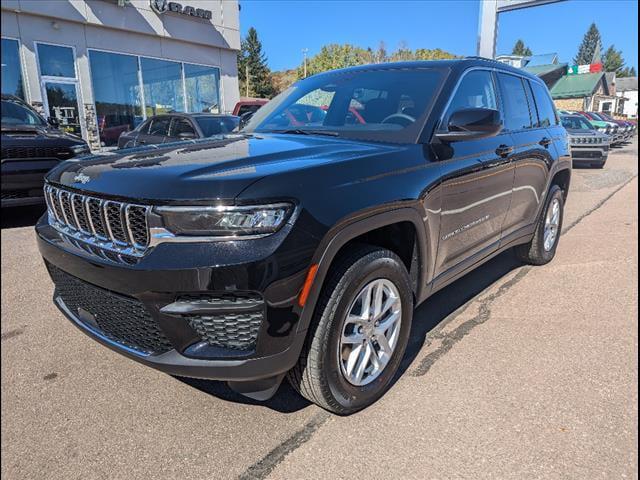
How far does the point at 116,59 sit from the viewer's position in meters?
16.0

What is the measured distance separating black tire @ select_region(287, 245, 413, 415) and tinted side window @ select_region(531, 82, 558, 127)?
2934mm

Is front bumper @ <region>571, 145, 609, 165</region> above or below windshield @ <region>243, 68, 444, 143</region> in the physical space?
below

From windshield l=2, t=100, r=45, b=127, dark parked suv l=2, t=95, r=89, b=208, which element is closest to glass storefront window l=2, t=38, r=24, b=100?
windshield l=2, t=100, r=45, b=127

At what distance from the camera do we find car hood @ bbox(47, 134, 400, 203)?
1.91 metres

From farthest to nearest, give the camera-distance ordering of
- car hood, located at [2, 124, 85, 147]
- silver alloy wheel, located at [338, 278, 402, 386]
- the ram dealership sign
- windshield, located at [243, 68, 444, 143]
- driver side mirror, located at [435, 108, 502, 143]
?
the ram dealership sign → car hood, located at [2, 124, 85, 147] → windshield, located at [243, 68, 444, 143] → driver side mirror, located at [435, 108, 502, 143] → silver alloy wheel, located at [338, 278, 402, 386]

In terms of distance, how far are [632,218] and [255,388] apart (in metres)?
7.57

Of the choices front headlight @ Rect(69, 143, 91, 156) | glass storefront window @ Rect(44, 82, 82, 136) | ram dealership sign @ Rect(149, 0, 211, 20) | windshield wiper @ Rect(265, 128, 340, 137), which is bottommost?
A: front headlight @ Rect(69, 143, 91, 156)

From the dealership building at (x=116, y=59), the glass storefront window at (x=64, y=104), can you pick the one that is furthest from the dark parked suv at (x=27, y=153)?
the glass storefront window at (x=64, y=104)

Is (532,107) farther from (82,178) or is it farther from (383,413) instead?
(82,178)

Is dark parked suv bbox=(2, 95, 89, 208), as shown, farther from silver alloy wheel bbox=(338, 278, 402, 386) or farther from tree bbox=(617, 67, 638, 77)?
tree bbox=(617, 67, 638, 77)

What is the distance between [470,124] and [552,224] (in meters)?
2.79

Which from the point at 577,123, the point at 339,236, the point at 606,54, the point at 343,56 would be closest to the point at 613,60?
the point at 606,54

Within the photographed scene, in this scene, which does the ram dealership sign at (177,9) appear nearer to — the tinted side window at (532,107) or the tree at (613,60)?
the tinted side window at (532,107)

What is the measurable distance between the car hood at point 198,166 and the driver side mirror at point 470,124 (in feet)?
1.44
